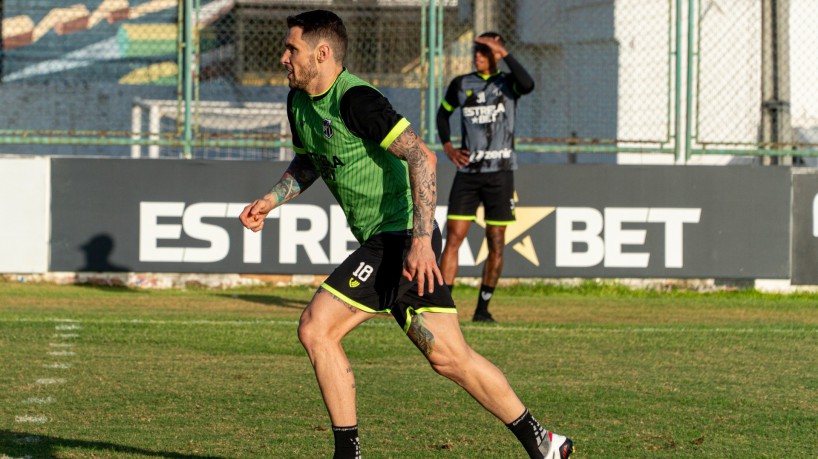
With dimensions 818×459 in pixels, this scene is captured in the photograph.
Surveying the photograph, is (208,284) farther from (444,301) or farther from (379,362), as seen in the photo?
(444,301)

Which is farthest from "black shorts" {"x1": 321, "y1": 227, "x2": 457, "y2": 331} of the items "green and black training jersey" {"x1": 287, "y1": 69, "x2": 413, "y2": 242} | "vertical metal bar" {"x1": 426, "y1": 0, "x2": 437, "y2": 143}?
"vertical metal bar" {"x1": 426, "y1": 0, "x2": 437, "y2": 143}

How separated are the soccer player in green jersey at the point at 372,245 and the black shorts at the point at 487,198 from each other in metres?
5.96

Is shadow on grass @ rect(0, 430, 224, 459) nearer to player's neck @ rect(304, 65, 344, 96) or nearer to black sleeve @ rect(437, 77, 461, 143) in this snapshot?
player's neck @ rect(304, 65, 344, 96)

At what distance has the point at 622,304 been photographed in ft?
43.6

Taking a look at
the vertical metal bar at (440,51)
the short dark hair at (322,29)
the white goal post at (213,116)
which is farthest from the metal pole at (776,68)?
the short dark hair at (322,29)

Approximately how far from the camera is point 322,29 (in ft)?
17.1

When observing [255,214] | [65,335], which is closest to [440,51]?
[65,335]

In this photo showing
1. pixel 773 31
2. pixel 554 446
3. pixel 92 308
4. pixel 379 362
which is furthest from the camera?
pixel 773 31

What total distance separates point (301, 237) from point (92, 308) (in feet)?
8.51

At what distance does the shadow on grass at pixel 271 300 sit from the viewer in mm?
12727

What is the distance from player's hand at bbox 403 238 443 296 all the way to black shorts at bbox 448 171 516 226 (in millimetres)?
6241

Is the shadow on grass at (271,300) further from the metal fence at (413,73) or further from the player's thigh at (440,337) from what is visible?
the player's thigh at (440,337)

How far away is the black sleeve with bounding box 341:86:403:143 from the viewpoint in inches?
199

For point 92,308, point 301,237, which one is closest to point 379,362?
point 92,308
